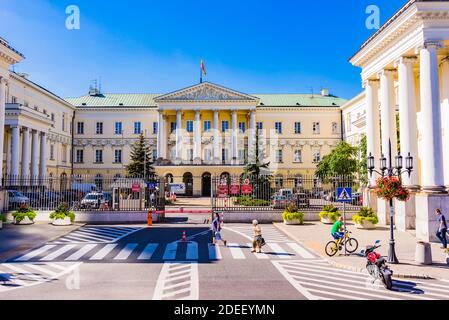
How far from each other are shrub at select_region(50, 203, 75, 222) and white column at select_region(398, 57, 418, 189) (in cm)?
2101

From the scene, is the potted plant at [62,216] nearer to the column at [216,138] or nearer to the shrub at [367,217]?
the shrub at [367,217]

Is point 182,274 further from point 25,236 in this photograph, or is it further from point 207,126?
point 207,126

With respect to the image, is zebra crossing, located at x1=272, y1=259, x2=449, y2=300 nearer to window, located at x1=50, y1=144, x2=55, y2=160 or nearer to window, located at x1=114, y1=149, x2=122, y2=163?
window, located at x1=50, y1=144, x2=55, y2=160

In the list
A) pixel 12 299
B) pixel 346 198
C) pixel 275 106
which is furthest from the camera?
pixel 275 106

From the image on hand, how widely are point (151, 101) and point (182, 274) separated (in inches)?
2448

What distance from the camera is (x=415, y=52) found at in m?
21.1

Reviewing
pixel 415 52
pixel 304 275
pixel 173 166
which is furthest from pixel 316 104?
pixel 304 275

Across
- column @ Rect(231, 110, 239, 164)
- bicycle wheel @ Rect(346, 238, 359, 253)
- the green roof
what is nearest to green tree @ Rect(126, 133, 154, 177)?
the green roof

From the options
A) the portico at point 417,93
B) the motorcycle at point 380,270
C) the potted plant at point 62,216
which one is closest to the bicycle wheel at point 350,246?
the portico at point 417,93

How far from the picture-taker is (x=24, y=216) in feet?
83.3

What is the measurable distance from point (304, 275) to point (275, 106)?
57.8m

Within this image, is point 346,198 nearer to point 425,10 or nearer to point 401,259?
point 401,259
